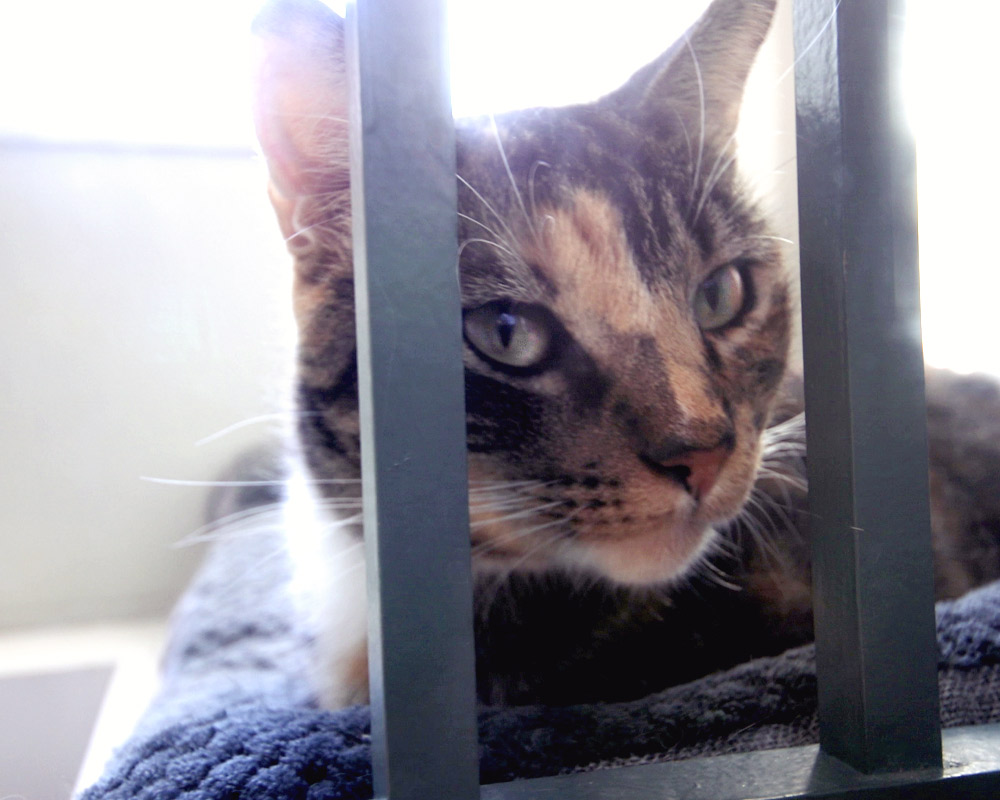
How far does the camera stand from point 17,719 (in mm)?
746

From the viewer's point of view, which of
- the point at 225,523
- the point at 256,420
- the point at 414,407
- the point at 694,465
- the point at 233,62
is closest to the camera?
the point at 414,407

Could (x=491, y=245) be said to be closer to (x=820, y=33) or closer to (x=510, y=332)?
(x=510, y=332)

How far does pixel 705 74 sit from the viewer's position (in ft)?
2.39

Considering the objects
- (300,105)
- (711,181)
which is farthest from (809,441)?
(300,105)

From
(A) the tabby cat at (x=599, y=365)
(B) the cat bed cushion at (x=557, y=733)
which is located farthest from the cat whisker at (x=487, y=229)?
(B) the cat bed cushion at (x=557, y=733)

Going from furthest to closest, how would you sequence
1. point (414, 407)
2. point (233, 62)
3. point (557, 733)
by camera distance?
point (233, 62)
point (557, 733)
point (414, 407)

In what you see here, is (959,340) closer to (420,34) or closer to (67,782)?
(420,34)

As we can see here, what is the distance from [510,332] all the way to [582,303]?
6 cm

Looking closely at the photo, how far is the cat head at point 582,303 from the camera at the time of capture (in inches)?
24.1

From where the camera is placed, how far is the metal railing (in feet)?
1.15

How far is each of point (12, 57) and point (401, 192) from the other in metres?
0.58

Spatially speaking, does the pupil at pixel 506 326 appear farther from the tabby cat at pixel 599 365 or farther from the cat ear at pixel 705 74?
the cat ear at pixel 705 74

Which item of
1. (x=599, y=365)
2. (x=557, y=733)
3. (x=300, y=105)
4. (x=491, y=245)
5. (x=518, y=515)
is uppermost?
(x=300, y=105)

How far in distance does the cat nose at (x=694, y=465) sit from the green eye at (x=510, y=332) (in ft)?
0.42
